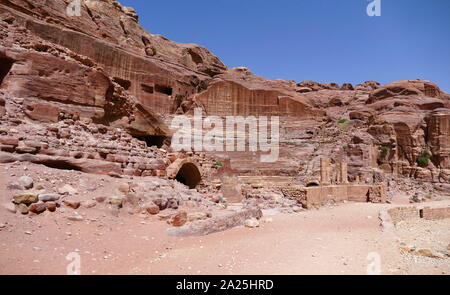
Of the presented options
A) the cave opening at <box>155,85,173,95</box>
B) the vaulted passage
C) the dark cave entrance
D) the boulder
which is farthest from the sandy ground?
the cave opening at <box>155,85,173,95</box>

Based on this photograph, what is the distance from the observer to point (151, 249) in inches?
205

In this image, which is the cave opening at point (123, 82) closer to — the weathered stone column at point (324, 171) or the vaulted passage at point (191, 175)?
the vaulted passage at point (191, 175)

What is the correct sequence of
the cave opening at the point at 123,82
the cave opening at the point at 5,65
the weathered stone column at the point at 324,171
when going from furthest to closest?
the cave opening at the point at 123,82 < the weathered stone column at the point at 324,171 < the cave opening at the point at 5,65

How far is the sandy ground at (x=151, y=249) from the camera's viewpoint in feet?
13.7

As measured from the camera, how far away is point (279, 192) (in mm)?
15578

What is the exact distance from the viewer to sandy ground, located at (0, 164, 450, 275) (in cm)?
419

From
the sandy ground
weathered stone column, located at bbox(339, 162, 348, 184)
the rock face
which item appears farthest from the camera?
weathered stone column, located at bbox(339, 162, 348, 184)

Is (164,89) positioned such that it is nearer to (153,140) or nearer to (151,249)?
(153,140)

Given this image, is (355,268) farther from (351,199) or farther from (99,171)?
(351,199)

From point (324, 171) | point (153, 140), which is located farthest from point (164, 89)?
point (324, 171)

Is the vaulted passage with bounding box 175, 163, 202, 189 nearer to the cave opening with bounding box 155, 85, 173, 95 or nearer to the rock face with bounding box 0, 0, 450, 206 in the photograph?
the rock face with bounding box 0, 0, 450, 206

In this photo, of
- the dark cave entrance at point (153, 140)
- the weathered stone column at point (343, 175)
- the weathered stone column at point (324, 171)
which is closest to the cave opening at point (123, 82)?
the dark cave entrance at point (153, 140)
